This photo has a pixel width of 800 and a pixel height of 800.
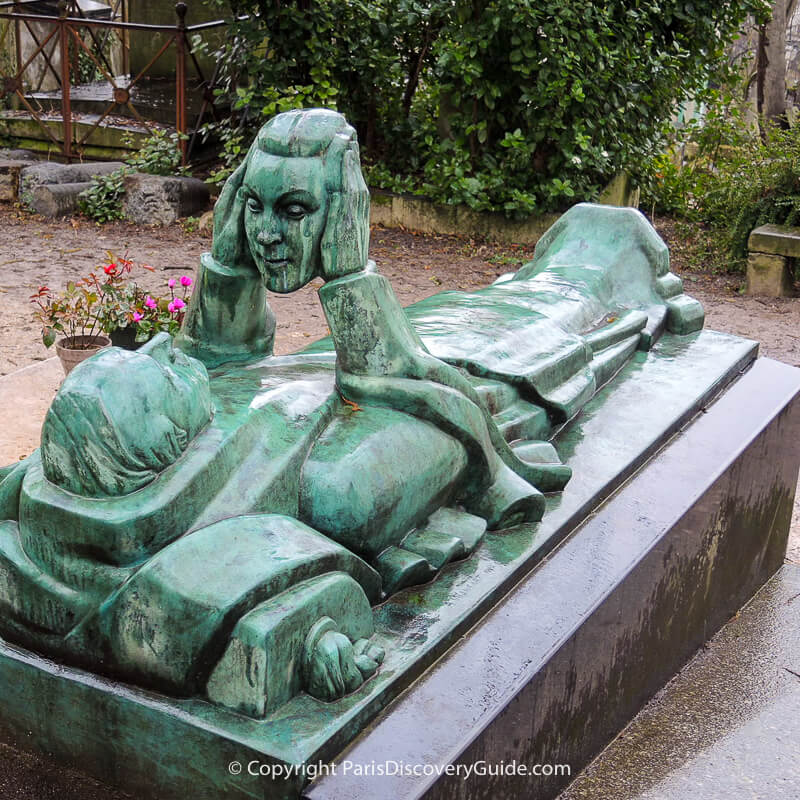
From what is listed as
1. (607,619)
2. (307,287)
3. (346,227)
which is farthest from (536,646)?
(307,287)

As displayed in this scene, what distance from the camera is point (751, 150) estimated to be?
8812 millimetres

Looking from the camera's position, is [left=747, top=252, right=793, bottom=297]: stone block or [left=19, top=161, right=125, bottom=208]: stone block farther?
[left=19, top=161, right=125, bottom=208]: stone block

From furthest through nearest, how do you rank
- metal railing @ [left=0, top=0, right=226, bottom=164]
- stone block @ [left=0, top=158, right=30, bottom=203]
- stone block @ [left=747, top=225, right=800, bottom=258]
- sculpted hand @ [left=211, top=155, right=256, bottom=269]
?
metal railing @ [left=0, top=0, right=226, bottom=164]
stone block @ [left=0, top=158, right=30, bottom=203]
stone block @ [left=747, top=225, right=800, bottom=258]
sculpted hand @ [left=211, top=155, right=256, bottom=269]

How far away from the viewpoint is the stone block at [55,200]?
8.64 m

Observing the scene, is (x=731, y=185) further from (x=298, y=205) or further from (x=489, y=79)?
(x=298, y=205)

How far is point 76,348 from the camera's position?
436 cm

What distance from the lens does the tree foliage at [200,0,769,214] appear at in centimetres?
774

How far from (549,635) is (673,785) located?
52 cm

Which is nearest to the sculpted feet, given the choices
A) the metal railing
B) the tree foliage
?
the tree foliage

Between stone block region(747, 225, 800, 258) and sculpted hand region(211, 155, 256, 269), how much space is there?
20.4 ft

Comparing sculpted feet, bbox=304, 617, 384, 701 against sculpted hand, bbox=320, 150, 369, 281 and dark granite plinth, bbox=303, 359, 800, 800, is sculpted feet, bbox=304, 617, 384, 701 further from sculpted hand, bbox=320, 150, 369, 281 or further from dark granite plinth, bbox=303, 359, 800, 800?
sculpted hand, bbox=320, 150, 369, 281

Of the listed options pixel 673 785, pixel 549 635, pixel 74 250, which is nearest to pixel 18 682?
pixel 549 635

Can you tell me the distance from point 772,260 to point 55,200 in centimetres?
546

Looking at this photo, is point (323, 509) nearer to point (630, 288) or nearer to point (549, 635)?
point (549, 635)
